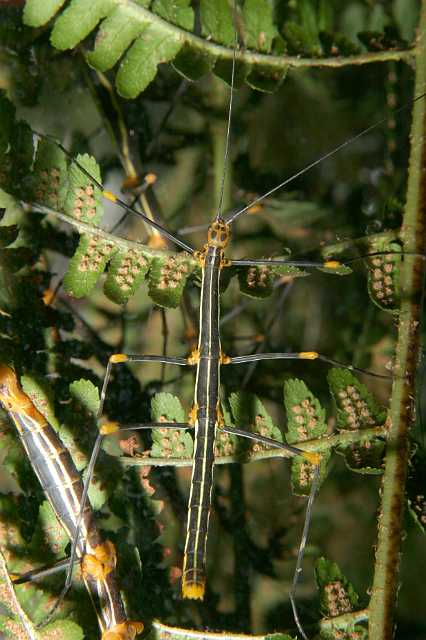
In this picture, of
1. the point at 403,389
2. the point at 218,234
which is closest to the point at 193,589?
the point at 403,389

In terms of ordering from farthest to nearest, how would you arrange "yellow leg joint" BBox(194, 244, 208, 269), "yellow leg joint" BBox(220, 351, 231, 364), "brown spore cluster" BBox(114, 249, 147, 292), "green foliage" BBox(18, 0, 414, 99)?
"yellow leg joint" BBox(220, 351, 231, 364), "yellow leg joint" BBox(194, 244, 208, 269), "brown spore cluster" BBox(114, 249, 147, 292), "green foliage" BBox(18, 0, 414, 99)

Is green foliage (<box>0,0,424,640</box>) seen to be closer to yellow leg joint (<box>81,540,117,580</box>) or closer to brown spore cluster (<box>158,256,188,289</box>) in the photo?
brown spore cluster (<box>158,256,188,289</box>)

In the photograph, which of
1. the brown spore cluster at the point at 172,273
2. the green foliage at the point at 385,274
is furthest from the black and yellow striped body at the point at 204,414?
the green foliage at the point at 385,274

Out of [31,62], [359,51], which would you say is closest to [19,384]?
[31,62]

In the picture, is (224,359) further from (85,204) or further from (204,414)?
(85,204)

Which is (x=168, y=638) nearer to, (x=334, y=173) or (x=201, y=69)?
(x=201, y=69)

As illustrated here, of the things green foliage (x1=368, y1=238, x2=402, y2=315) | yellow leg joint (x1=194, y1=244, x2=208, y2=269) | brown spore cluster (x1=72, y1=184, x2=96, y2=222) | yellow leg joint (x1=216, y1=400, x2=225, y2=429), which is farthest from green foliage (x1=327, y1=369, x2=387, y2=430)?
brown spore cluster (x1=72, y1=184, x2=96, y2=222)
